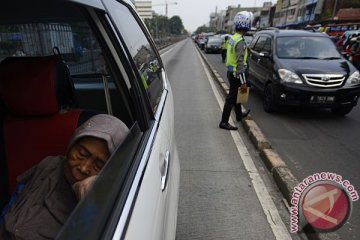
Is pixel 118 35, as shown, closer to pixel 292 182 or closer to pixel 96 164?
pixel 96 164

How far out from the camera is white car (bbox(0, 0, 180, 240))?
116 cm

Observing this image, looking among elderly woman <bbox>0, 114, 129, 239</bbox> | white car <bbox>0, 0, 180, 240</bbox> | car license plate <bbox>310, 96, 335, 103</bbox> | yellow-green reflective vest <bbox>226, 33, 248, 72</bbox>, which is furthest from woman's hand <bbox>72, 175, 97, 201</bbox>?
car license plate <bbox>310, 96, 335, 103</bbox>

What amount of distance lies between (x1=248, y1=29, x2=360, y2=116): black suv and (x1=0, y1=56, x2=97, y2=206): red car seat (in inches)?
212

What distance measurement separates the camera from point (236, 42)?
5.55m

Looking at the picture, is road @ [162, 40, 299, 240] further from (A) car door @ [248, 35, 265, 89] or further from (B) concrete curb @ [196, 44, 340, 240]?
(A) car door @ [248, 35, 265, 89]

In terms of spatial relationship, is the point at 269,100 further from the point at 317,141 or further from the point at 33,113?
the point at 33,113

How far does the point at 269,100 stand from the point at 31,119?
5.93 metres

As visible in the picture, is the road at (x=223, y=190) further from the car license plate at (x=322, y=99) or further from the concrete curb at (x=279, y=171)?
the car license plate at (x=322, y=99)

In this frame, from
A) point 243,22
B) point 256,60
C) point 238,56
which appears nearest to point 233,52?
point 238,56

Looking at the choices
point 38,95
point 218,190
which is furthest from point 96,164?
point 218,190

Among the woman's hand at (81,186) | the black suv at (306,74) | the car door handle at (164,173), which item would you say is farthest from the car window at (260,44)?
the woman's hand at (81,186)

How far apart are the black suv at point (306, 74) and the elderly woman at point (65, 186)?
558 centimetres

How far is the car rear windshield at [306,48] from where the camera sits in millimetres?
7469

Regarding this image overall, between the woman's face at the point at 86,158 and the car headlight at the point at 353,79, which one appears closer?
the woman's face at the point at 86,158
